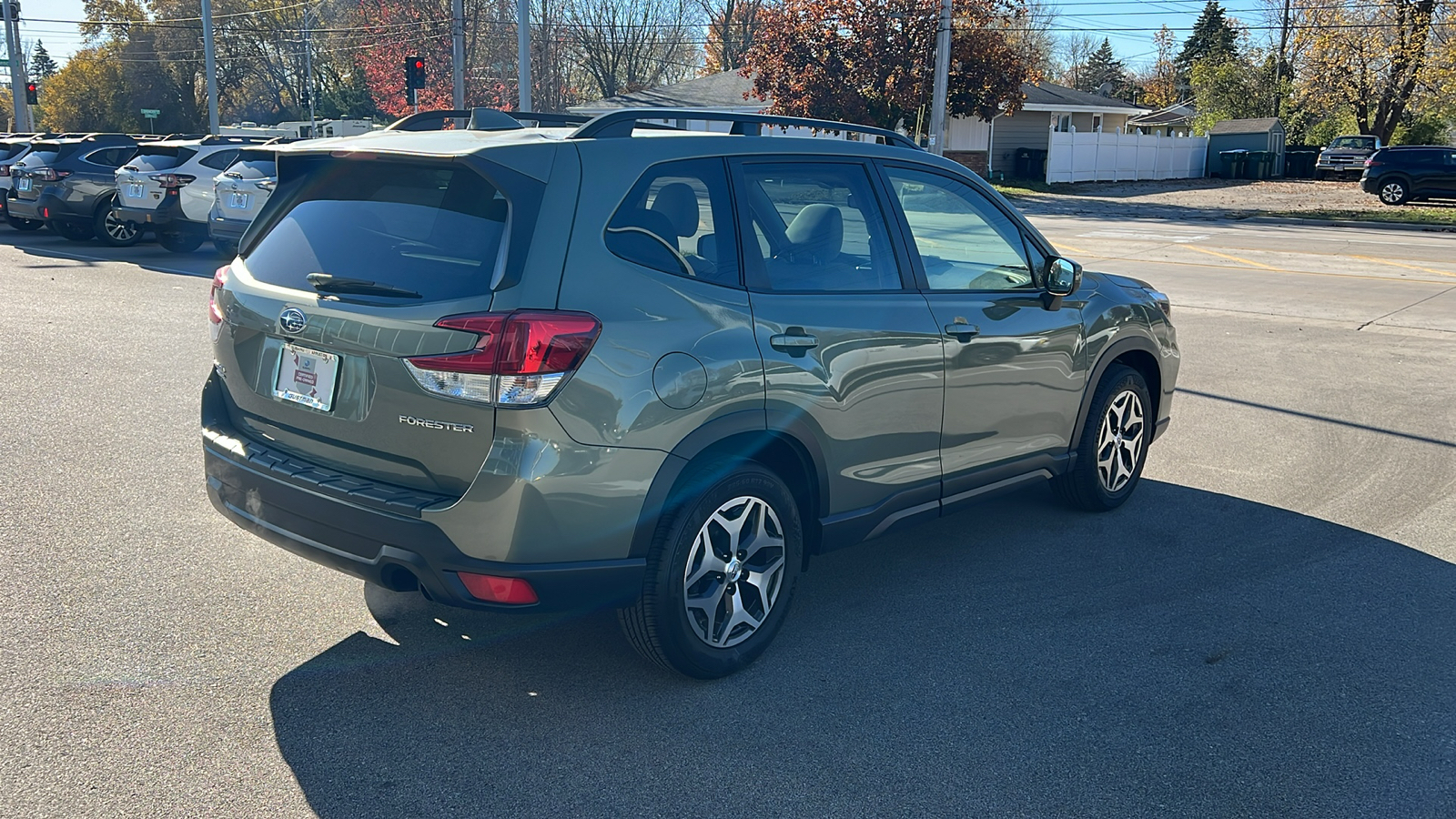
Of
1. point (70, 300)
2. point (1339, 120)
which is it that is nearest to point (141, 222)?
point (70, 300)

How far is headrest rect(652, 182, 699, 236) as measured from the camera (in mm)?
3814

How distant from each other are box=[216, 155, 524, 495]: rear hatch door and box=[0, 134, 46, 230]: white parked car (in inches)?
707

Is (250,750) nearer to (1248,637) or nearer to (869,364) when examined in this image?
(869,364)

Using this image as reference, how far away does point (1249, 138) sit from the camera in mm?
46844

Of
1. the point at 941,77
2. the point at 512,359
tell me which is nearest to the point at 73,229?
the point at 512,359

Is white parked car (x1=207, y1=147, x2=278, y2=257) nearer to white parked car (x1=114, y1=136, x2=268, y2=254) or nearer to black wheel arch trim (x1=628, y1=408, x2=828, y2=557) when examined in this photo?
white parked car (x1=114, y1=136, x2=268, y2=254)

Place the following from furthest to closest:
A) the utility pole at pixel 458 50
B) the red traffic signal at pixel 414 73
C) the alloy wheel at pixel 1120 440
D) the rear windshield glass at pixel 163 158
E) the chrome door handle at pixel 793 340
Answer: the utility pole at pixel 458 50, the red traffic signal at pixel 414 73, the rear windshield glass at pixel 163 158, the alloy wheel at pixel 1120 440, the chrome door handle at pixel 793 340

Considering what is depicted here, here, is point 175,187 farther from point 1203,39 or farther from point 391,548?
point 1203,39

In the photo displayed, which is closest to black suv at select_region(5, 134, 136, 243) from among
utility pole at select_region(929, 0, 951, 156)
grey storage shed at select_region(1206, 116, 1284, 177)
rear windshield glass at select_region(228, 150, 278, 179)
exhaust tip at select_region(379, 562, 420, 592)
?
rear windshield glass at select_region(228, 150, 278, 179)

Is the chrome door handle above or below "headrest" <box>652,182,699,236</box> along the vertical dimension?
below

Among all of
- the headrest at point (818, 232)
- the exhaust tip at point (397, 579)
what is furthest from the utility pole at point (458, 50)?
the exhaust tip at point (397, 579)

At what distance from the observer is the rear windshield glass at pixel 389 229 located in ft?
11.5

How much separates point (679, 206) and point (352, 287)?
1.06 m

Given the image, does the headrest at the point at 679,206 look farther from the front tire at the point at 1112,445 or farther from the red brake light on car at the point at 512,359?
the front tire at the point at 1112,445
